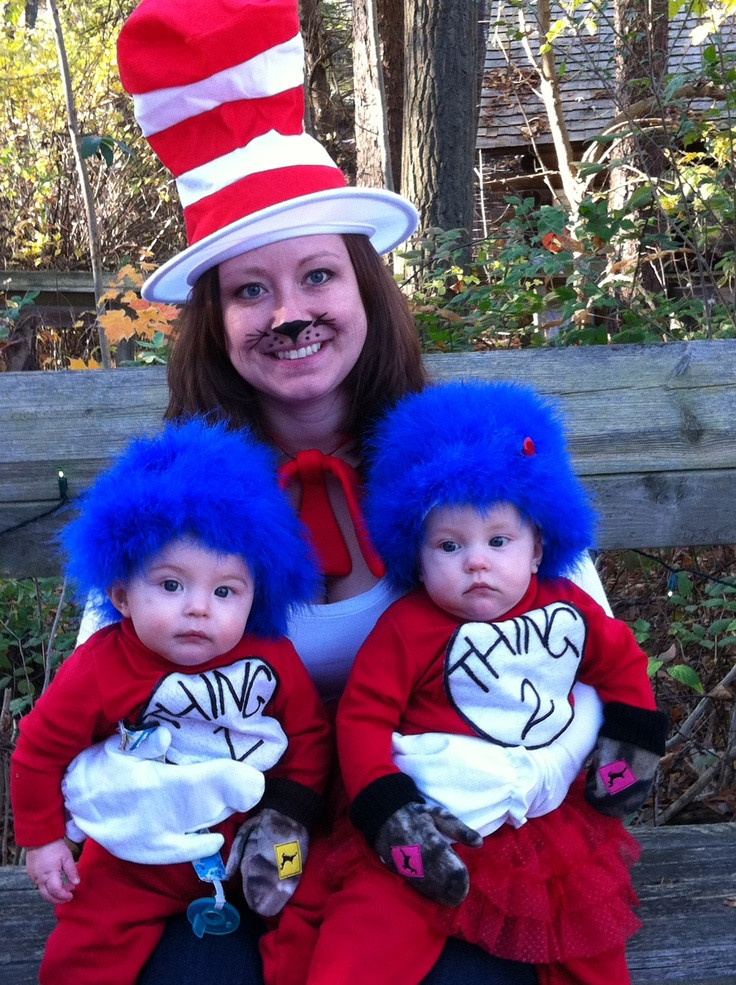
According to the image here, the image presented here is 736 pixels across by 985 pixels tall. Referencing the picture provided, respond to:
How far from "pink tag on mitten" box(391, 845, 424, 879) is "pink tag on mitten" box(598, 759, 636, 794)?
41 centimetres

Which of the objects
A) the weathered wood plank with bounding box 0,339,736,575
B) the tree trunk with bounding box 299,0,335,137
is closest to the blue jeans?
the weathered wood plank with bounding box 0,339,736,575

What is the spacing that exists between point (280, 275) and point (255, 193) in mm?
164

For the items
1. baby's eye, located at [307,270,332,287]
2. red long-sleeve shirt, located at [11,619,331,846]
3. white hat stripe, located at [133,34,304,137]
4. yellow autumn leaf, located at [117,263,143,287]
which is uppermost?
Result: white hat stripe, located at [133,34,304,137]

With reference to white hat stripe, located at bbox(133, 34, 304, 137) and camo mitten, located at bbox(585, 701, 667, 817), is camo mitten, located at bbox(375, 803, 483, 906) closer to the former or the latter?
camo mitten, located at bbox(585, 701, 667, 817)

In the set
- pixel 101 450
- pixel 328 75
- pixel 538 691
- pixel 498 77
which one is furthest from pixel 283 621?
pixel 498 77

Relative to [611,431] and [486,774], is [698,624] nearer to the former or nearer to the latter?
[611,431]

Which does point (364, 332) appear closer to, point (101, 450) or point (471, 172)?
point (101, 450)

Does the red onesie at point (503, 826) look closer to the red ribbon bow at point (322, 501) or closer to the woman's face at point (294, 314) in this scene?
the red ribbon bow at point (322, 501)

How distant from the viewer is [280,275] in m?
2.14

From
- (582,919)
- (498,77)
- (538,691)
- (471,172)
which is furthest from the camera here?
(498,77)

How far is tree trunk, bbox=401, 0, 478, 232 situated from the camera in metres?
5.38

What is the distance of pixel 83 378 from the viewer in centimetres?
255

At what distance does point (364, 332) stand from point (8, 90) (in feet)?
26.5

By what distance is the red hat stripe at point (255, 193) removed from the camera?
6.83 feet
